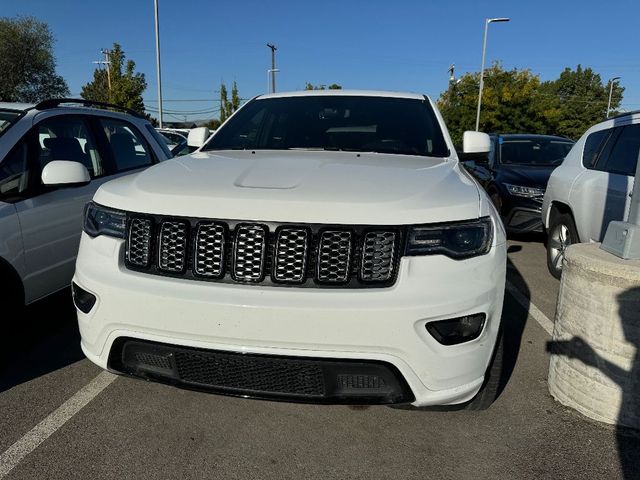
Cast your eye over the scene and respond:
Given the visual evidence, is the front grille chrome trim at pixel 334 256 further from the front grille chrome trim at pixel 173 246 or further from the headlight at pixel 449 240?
the front grille chrome trim at pixel 173 246

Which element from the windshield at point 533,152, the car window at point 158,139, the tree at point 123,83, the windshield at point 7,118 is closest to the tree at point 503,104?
the tree at point 123,83

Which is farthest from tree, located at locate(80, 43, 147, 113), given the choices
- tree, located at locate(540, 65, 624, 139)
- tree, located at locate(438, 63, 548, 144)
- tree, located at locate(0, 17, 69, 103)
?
tree, located at locate(540, 65, 624, 139)

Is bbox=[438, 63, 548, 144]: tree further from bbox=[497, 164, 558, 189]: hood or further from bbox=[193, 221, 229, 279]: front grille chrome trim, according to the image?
bbox=[193, 221, 229, 279]: front grille chrome trim

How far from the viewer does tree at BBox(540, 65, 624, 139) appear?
68.8m

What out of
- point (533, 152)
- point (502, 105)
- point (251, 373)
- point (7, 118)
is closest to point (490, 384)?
point (251, 373)

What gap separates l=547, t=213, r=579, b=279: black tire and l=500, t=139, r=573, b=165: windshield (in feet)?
Result: 8.92

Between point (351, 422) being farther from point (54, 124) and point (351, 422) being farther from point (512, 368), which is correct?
point (54, 124)

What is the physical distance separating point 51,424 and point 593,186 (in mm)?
4817

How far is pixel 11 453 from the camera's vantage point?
247cm

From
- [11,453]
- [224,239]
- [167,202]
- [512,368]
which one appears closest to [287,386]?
[224,239]

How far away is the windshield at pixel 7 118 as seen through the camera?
3591 mm

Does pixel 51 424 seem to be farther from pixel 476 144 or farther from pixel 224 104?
pixel 224 104

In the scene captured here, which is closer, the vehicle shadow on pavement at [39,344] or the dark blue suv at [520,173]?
the vehicle shadow on pavement at [39,344]

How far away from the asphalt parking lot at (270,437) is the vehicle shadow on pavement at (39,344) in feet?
0.11
